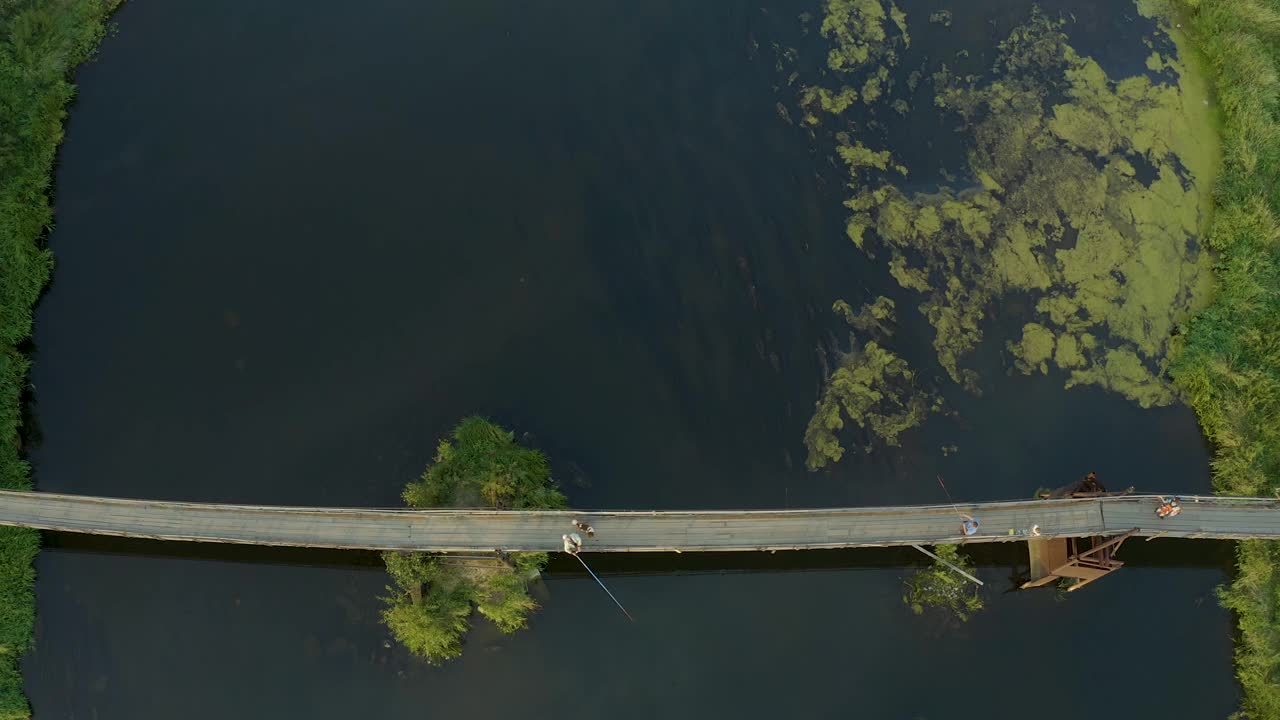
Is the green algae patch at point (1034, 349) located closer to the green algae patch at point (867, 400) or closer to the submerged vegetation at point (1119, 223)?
the submerged vegetation at point (1119, 223)

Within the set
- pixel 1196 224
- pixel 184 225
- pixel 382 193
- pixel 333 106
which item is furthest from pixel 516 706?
pixel 1196 224

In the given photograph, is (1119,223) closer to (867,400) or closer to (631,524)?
(867,400)

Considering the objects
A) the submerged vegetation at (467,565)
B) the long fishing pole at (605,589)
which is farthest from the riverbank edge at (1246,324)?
the submerged vegetation at (467,565)

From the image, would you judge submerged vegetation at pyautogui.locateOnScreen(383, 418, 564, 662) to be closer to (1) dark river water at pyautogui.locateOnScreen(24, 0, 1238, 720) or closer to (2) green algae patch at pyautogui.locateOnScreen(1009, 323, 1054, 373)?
(1) dark river water at pyautogui.locateOnScreen(24, 0, 1238, 720)

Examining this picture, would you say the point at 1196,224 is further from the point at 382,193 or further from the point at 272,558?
the point at 272,558

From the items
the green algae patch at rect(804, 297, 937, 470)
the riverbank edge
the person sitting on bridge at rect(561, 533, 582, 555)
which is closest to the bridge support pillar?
the riverbank edge
